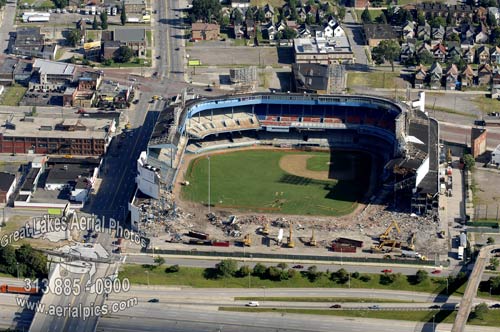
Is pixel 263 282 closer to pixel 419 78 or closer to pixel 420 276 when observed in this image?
pixel 420 276

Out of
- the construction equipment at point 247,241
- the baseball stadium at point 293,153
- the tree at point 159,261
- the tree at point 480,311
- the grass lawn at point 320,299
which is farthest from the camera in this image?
the baseball stadium at point 293,153

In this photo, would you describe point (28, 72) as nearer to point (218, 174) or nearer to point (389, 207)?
point (218, 174)

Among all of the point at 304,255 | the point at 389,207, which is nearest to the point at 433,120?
the point at 389,207

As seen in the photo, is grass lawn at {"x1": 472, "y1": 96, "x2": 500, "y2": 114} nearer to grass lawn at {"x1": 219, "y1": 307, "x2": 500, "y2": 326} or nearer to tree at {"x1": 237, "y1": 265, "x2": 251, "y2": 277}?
grass lawn at {"x1": 219, "y1": 307, "x2": 500, "y2": 326}

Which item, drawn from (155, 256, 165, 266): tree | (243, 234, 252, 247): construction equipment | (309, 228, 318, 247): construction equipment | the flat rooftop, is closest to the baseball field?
(309, 228, 318, 247): construction equipment

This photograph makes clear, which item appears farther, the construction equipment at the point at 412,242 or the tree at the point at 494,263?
the construction equipment at the point at 412,242

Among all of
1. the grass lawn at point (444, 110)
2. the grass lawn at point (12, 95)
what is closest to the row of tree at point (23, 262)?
the grass lawn at point (12, 95)

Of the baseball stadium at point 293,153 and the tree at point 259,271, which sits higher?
the baseball stadium at point 293,153

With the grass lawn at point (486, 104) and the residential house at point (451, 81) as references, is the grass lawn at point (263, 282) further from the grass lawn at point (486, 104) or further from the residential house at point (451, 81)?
the residential house at point (451, 81)
